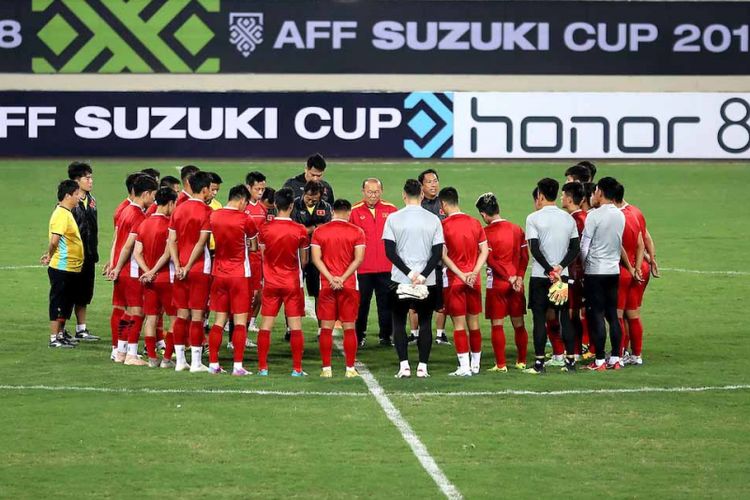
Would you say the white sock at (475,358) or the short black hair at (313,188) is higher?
the short black hair at (313,188)

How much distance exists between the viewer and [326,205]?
15.0m

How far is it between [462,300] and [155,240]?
3113 millimetres

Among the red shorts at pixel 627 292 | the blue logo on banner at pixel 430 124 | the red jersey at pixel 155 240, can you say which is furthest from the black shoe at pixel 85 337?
the blue logo on banner at pixel 430 124

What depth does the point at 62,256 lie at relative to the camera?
598 inches

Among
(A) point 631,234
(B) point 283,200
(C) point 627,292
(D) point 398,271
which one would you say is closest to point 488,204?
(D) point 398,271

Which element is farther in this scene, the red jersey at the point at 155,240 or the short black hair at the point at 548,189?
the red jersey at the point at 155,240

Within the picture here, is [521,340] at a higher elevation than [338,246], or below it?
below

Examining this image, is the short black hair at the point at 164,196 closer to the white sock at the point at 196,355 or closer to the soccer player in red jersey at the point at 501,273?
the white sock at the point at 196,355

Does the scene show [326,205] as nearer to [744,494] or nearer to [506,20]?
[744,494]

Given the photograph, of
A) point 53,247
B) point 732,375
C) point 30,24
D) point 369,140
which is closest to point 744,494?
point 732,375

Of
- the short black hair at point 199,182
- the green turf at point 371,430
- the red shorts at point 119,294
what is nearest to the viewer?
the green turf at point 371,430

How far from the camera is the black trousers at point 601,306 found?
538 inches

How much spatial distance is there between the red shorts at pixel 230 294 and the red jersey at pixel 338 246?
0.76 metres

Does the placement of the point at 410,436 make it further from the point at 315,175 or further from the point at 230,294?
the point at 315,175
